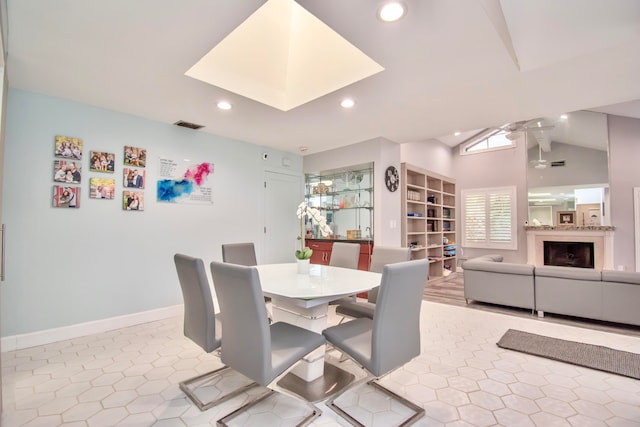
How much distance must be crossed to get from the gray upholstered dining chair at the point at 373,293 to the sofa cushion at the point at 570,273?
211 centimetres

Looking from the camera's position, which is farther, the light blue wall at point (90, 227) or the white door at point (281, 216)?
the white door at point (281, 216)

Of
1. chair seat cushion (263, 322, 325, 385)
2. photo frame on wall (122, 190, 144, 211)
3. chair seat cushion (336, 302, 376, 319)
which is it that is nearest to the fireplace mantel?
chair seat cushion (336, 302, 376, 319)

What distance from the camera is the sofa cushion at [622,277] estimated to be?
10.3 feet

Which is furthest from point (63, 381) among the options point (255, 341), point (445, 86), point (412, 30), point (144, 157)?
point (445, 86)

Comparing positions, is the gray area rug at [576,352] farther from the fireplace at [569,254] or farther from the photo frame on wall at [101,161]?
the photo frame on wall at [101,161]

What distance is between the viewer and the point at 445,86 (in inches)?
108

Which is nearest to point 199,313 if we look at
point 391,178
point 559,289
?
point 391,178

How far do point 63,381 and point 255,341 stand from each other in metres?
1.80

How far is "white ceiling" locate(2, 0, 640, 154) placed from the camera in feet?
6.00

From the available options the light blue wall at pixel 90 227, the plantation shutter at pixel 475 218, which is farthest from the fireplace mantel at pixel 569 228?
the light blue wall at pixel 90 227

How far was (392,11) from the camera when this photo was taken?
1.77 m

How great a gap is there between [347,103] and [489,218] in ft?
17.9

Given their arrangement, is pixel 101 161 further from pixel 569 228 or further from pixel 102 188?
pixel 569 228

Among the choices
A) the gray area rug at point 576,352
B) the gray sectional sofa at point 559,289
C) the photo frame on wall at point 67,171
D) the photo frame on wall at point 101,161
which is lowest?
the gray area rug at point 576,352
